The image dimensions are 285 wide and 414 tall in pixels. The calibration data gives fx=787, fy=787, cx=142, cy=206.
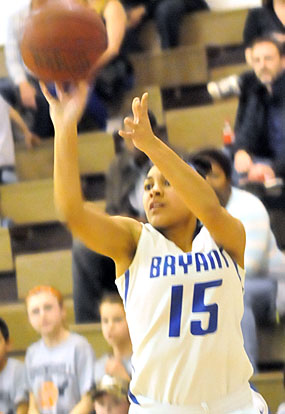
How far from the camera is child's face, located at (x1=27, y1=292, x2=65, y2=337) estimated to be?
3.38 meters

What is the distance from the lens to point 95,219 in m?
1.89

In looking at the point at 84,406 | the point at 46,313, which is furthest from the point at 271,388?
the point at 46,313

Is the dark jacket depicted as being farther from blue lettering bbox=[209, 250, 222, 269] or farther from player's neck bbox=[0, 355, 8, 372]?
blue lettering bbox=[209, 250, 222, 269]

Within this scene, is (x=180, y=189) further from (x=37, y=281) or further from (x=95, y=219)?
(x=37, y=281)

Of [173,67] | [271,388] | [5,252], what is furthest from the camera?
[173,67]

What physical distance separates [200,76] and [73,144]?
305cm

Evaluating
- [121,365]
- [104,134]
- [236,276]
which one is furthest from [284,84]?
[236,276]

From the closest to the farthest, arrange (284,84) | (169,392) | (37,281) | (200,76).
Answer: (169,392), (284,84), (37,281), (200,76)

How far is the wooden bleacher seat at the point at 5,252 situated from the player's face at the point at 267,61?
157cm

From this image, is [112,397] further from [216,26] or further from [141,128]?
[216,26]

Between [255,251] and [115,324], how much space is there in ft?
2.06

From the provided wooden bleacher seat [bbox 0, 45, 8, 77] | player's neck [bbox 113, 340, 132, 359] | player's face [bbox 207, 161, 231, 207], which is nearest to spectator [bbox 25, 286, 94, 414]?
player's neck [bbox 113, 340, 132, 359]

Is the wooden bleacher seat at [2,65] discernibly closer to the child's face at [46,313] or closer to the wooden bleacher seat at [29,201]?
the wooden bleacher seat at [29,201]

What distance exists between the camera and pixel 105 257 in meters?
3.17
